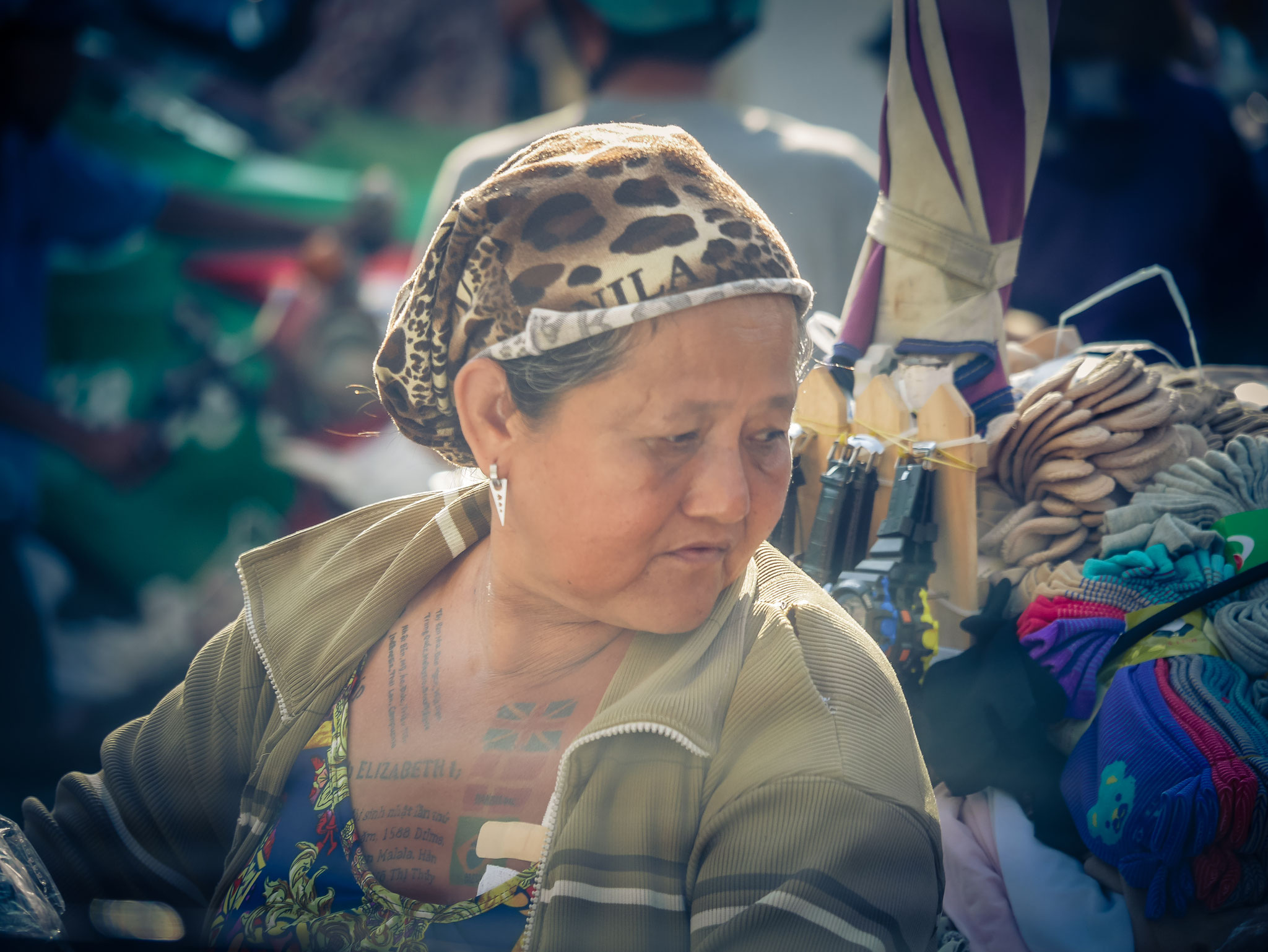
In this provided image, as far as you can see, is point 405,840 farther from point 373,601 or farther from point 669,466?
point 669,466

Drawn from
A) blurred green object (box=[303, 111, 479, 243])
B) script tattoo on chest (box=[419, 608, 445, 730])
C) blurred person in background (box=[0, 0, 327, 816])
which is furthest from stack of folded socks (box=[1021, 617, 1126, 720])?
blurred green object (box=[303, 111, 479, 243])

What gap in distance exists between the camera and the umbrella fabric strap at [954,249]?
1.81 metres

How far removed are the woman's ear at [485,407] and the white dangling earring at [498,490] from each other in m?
0.02

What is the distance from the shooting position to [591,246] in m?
1.29

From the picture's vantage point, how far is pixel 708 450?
1.30 m

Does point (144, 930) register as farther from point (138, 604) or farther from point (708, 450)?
point (138, 604)

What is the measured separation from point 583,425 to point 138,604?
4537 millimetres

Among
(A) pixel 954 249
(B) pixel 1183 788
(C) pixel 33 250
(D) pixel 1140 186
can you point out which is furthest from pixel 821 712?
(C) pixel 33 250

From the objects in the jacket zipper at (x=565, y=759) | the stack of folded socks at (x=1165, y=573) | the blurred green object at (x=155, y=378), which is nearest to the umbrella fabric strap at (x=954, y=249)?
the stack of folded socks at (x=1165, y=573)

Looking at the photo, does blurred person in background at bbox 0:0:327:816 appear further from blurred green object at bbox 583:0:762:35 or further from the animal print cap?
the animal print cap

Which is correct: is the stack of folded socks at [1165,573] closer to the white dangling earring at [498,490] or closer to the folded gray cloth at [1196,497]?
the folded gray cloth at [1196,497]

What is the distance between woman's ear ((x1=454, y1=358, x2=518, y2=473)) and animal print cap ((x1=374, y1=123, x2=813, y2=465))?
33 millimetres

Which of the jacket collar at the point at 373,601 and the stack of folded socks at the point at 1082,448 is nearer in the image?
the jacket collar at the point at 373,601

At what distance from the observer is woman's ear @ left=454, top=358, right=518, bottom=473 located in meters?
1.39
